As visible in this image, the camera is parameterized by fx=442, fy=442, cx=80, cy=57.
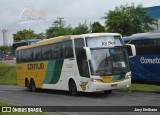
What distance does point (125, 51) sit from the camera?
22453 mm

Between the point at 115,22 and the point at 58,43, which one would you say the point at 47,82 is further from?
the point at 115,22

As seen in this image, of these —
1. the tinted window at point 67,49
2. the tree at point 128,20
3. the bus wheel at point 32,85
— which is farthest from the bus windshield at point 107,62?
the tree at point 128,20

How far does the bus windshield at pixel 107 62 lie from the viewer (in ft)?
70.4

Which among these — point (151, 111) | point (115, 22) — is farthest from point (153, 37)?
point (115, 22)

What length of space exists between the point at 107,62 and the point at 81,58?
1.48 m

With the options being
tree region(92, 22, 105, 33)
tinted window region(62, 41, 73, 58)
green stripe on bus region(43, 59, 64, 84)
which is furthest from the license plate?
tree region(92, 22, 105, 33)

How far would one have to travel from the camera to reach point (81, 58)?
22.3m

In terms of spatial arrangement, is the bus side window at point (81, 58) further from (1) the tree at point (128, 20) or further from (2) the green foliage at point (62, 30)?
(2) the green foliage at point (62, 30)

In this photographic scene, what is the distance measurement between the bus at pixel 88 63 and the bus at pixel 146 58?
447 centimetres

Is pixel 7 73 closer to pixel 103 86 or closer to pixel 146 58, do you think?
pixel 146 58

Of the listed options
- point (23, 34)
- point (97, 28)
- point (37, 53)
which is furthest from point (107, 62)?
point (23, 34)

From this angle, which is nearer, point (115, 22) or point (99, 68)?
Result: point (99, 68)

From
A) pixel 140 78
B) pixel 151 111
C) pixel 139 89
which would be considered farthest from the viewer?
pixel 140 78

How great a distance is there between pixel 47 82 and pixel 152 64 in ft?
21.4
